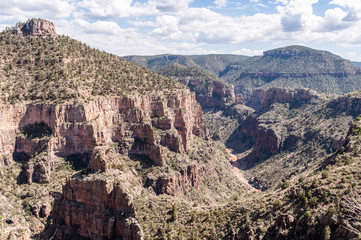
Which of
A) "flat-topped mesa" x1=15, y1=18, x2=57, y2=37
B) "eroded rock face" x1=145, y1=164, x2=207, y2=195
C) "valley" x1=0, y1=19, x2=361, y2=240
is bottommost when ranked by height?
"eroded rock face" x1=145, y1=164, x2=207, y2=195

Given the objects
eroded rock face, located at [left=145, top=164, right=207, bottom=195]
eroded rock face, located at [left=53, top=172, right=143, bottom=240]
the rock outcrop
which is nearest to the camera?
eroded rock face, located at [left=53, top=172, right=143, bottom=240]

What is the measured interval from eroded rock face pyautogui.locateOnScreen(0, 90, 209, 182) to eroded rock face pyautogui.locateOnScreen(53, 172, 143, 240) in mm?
26350

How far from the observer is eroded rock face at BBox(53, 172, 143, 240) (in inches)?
2566

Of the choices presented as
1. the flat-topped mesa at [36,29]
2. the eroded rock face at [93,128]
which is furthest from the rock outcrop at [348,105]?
the flat-topped mesa at [36,29]

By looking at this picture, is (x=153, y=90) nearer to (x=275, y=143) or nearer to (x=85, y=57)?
(x=85, y=57)

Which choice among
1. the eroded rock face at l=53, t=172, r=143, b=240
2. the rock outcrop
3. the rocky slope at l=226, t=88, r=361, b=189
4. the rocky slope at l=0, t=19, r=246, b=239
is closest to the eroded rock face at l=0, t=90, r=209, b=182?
the rocky slope at l=0, t=19, r=246, b=239

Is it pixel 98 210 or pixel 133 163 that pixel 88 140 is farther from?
pixel 98 210

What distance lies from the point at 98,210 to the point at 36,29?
108 m

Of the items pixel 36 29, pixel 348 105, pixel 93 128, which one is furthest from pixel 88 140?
pixel 348 105

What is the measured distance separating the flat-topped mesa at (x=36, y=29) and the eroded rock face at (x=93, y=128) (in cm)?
5616

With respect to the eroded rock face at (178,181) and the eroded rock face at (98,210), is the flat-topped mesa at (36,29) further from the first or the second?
the eroded rock face at (98,210)

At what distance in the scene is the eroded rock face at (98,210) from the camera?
214 ft

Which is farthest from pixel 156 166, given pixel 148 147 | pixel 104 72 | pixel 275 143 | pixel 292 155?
pixel 275 143

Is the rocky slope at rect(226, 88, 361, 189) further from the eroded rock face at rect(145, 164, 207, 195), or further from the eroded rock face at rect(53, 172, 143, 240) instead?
the eroded rock face at rect(53, 172, 143, 240)
